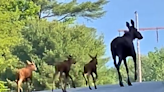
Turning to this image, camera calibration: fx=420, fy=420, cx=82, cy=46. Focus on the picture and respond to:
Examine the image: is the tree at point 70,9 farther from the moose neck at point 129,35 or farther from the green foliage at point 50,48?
the moose neck at point 129,35

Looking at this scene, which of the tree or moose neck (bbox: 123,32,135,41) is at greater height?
the tree

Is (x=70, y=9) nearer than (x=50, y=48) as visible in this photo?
No

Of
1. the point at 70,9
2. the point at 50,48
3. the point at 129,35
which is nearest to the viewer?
the point at 129,35

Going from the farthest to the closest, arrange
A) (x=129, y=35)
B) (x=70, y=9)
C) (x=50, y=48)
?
(x=70, y=9)
(x=50, y=48)
(x=129, y=35)

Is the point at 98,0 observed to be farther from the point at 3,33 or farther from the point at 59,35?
the point at 3,33

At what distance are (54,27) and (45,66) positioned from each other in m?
3.33

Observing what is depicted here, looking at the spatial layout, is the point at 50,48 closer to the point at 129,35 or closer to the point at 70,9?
the point at 70,9

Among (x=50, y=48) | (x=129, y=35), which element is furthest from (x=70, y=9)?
(x=129, y=35)

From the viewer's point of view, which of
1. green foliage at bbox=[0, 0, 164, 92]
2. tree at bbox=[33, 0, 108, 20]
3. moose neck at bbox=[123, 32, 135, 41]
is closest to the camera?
moose neck at bbox=[123, 32, 135, 41]

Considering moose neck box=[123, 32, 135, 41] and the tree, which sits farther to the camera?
the tree

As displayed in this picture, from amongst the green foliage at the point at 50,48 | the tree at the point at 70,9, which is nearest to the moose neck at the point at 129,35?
the green foliage at the point at 50,48

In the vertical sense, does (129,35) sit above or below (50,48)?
below

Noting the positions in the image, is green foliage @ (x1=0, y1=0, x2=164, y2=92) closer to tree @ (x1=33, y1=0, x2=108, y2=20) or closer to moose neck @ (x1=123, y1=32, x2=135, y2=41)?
tree @ (x1=33, y1=0, x2=108, y2=20)

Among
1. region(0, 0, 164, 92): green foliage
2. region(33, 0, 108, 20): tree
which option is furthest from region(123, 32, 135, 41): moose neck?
region(33, 0, 108, 20): tree
